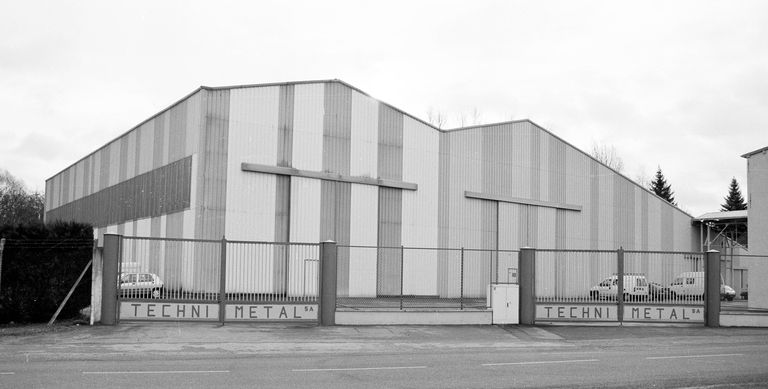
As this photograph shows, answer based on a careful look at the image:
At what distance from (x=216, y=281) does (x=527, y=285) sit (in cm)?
980

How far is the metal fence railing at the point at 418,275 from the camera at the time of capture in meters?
27.3

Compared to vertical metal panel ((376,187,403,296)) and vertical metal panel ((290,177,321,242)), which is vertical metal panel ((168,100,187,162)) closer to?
vertical metal panel ((290,177,321,242))

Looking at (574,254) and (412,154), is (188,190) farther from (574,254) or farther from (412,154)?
(574,254)

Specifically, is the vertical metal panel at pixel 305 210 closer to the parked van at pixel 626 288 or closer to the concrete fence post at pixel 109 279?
the concrete fence post at pixel 109 279

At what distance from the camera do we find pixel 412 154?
39.2m

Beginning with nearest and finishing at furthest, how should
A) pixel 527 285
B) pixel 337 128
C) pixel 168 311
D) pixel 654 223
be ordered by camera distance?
pixel 168 311 → pixel 527 285 → pixel 337 128 → pixel 654 223

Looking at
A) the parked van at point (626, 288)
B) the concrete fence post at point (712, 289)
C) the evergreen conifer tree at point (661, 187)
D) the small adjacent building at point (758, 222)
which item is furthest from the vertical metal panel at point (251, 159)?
the evergreen conifer tree at point (661, 187)

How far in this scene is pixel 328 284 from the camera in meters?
23.0

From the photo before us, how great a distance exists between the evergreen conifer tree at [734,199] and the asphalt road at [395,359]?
78.3 metres

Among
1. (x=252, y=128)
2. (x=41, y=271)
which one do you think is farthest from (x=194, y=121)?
(x=41, y=271)

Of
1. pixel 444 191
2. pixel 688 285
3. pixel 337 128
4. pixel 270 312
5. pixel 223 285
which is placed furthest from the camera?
pixel 444 191

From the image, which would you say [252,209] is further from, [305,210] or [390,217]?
[390,217]

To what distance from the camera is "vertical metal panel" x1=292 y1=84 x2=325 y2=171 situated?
1399 inches

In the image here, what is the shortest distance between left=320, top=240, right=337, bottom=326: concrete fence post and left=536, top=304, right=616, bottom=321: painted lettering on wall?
22.0 feet
